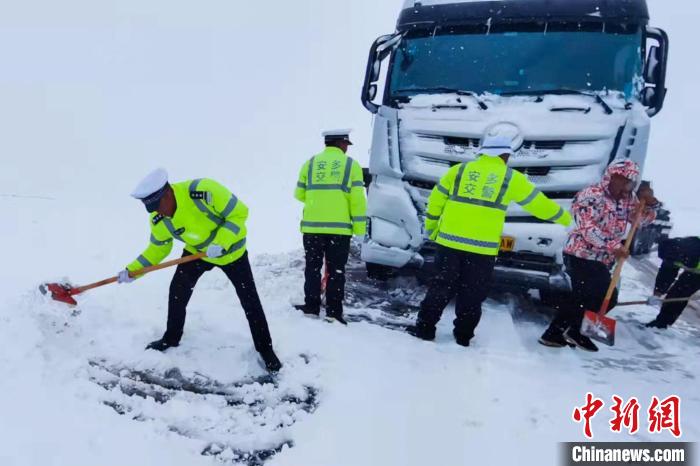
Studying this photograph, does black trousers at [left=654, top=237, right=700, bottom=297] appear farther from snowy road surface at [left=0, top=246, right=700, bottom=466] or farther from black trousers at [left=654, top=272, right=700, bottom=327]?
snowy road surface at [left=0, top=246, right=700, bottom=466]

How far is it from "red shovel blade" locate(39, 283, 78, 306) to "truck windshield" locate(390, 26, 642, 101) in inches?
144

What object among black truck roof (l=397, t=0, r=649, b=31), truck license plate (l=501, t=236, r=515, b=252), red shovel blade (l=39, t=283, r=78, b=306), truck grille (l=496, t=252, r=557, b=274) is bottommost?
red shovel blade (l=39, t=283, r=78, b=306)

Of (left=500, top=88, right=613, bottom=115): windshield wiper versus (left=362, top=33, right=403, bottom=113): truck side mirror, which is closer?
(left=500, top=88, right=613, bottom=115): windshield wiper

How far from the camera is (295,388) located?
3.19 metres

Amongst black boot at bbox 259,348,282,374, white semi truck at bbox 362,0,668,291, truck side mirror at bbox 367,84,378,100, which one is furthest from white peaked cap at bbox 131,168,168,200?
truck side mirror at bbox 367,84,378,100

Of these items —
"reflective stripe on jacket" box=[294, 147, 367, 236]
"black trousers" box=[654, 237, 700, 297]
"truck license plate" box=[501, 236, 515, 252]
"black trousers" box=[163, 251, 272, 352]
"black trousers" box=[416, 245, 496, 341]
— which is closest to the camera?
"black trousers" box=[163, 251, 272, 352]

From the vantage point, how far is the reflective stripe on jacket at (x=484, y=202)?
147 inches

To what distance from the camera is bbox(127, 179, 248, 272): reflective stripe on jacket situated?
3.11 metres

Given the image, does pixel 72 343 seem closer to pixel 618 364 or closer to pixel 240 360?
pixel 240 360

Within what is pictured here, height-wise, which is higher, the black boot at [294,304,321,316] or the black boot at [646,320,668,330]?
the black boot at [294,304,321,316]

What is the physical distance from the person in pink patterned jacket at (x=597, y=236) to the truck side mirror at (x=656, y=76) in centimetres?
114

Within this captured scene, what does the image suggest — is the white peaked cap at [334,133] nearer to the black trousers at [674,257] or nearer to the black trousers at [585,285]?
the black trousers at [585,285]

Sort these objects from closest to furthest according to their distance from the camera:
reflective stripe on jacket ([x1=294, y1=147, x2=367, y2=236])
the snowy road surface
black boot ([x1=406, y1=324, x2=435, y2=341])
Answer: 1. the snowy road surface
2. black boot ([x1=406, y1=324, x2=435, y2=341])
3. reflective stripe on jacket ([x1=294, y1=147, x2=367, y2=236])

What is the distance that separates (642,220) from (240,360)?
374cm
